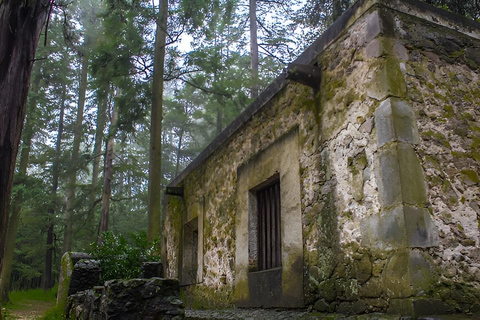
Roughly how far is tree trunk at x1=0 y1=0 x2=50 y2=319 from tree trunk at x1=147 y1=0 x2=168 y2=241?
6.67m

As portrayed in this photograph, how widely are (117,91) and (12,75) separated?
68.2ft

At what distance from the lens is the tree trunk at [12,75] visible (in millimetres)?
4359

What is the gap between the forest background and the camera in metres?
13.6

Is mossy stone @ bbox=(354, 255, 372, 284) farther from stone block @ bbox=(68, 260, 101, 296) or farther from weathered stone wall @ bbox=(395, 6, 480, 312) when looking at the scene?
stone block @ bbox=(68, 260, 101, 296)

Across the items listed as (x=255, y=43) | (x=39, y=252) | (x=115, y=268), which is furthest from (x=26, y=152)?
(x=115, y=268)

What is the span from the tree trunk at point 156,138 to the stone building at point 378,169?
5922mm

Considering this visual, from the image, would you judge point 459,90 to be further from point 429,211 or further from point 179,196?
point 179,196

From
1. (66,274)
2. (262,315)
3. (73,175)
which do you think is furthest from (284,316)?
(73,175)

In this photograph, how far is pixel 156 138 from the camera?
38.4ft

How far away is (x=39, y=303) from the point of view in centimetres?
1775

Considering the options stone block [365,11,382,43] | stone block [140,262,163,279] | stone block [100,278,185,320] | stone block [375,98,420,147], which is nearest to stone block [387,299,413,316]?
stone block [375,98,420,147]

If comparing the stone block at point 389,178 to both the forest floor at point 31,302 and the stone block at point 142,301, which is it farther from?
the forest floor at point 31,302

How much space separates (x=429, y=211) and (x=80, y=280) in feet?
21.5

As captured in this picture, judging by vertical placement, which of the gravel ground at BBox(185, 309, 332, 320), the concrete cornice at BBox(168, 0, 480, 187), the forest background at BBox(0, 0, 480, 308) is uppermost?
the forest background at BBox(0, 0, 480, 308)
